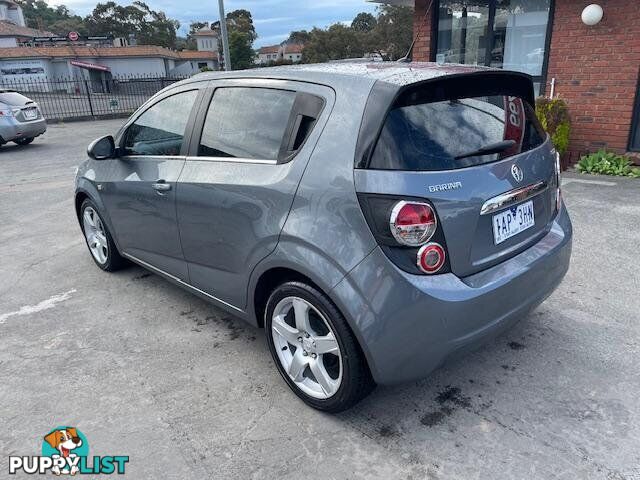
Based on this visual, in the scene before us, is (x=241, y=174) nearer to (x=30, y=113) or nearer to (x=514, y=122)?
(x=514, y=122)

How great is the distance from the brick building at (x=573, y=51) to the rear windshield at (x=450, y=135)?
18.6ft

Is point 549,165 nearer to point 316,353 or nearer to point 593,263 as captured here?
point 316,353

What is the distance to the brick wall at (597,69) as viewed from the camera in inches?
276

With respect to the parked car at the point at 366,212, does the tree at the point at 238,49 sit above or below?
above

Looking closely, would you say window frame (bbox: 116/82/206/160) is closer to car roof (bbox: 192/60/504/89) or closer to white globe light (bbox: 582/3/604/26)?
car roof (bbox: 192/60/504/89)

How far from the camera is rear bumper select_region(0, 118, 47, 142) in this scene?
39.6 ft

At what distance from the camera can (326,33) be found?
6800 centimetres

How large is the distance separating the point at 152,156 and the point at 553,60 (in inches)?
265

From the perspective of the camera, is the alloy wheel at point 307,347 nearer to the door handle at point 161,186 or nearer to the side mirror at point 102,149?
the door handle at point 161,186

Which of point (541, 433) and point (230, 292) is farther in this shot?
point (230, 292)

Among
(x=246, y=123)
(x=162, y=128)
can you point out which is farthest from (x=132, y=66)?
(x=246, y=123)

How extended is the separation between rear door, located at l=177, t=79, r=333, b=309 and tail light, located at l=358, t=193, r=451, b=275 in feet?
1.64

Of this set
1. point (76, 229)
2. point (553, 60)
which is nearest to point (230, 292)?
point (76, 229)

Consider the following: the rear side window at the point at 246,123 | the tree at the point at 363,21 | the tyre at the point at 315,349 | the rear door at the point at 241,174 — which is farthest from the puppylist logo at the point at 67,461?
the tree at the point at 363,21
